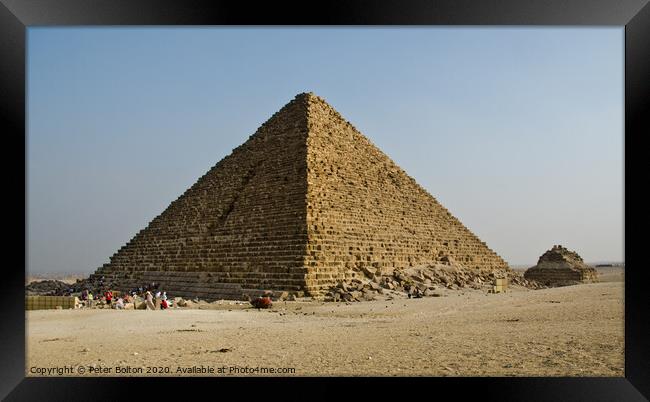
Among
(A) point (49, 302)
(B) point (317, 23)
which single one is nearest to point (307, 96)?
Result: (A) point (49, 302)

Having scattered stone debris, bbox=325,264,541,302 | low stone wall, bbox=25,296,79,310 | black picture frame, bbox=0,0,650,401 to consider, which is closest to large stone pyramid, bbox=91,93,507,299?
scattered stone debris, bbox=325,264,541,302

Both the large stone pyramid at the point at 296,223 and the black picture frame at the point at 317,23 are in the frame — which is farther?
the large stone pyramid at the point at 296,223

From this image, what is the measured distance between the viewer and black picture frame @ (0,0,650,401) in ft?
17.8

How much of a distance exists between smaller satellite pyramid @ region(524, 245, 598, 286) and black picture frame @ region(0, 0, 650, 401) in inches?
1316

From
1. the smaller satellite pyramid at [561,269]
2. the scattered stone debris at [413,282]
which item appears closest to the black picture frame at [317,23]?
the scattered stone debris at [413,282]

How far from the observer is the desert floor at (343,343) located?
6012 millimetres

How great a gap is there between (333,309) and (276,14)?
387 inches

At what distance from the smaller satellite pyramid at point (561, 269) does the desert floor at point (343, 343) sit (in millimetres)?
27164

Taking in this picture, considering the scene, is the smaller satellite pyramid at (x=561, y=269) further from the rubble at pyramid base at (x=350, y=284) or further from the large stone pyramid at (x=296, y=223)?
the rubble at pyramid base at (x=350, y=284)

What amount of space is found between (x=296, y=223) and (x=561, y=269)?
24.3m

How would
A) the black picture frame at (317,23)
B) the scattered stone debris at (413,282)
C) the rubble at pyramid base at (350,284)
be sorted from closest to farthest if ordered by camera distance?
the black picture frame at (317,23) → the rubble at pyramid base at (350,284) → the scattered stone debris at (413,282)
